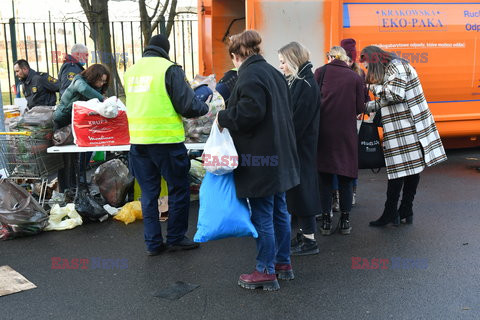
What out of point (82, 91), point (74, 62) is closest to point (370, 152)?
point (82, 91)

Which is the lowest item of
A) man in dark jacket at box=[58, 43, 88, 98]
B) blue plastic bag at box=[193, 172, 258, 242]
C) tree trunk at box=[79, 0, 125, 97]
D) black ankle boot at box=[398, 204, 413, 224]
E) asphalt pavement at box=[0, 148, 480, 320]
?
asphalt pavement at box=[0, 148, 480, 320]

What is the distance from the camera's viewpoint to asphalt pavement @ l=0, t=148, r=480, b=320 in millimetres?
3680

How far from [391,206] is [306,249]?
113cm

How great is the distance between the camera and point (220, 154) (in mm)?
3699

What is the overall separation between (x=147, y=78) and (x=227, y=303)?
1.86 meters

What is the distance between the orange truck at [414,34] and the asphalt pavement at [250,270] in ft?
7.76

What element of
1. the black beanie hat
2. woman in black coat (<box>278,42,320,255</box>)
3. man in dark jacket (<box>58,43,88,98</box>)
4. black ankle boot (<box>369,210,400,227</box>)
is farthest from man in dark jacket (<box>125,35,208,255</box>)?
man in dark jacket (<box>58,43,88,98</box>)

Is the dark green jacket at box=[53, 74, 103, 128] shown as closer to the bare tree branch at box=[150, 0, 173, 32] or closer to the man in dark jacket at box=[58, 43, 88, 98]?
the man in dark jacket at box=[58, 43, 88, 98]

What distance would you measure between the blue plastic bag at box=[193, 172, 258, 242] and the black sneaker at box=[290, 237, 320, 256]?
0.98 meters

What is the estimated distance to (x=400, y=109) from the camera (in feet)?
16.7

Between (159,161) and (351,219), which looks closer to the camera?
(159,161)

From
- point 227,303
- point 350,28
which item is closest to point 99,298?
point 227,303

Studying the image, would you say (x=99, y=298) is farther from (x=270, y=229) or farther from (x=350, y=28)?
(x=350, y=28)

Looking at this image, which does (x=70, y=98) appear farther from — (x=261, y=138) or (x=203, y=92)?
(x=261, y=138)
